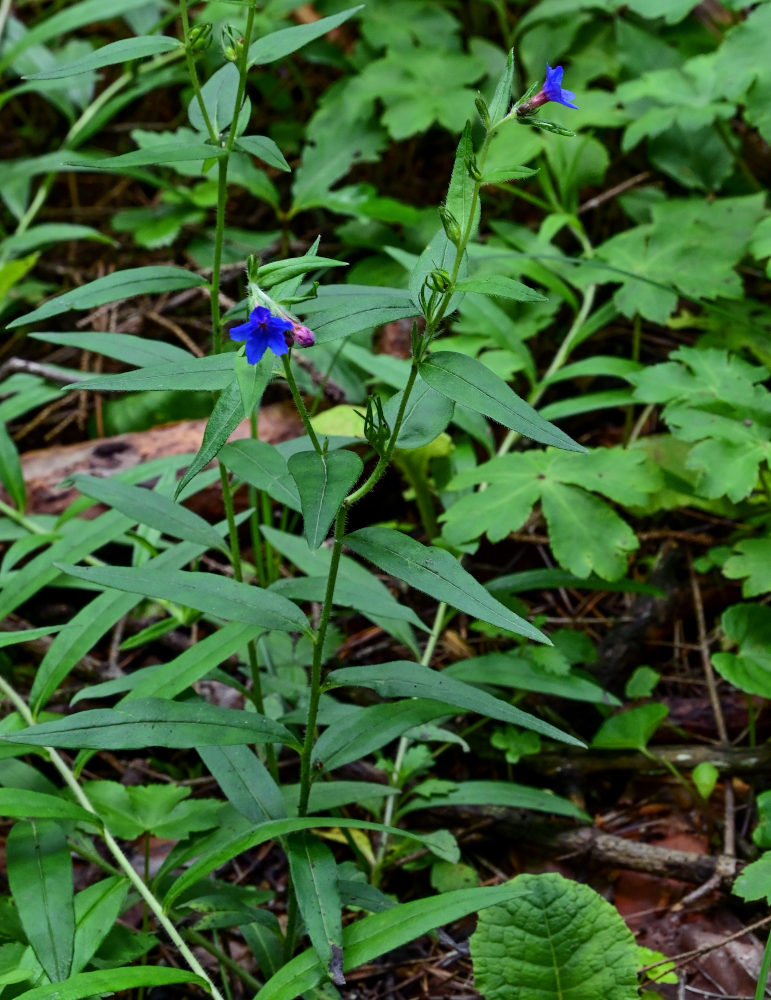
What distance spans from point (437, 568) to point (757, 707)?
4.19 feet

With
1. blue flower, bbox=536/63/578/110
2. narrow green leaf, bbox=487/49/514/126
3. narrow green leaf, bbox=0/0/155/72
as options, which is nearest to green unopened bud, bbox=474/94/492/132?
narrow green leaf, bbox=487/49/514/126

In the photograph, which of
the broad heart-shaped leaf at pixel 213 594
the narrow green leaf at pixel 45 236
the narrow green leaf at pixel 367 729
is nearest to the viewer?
the broad heart-shaped leaf at pixel 213 594

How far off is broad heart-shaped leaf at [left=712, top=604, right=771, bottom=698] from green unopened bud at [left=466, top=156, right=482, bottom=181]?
1.18 m

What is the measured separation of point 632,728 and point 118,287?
54.3 inches

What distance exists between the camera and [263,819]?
164cm

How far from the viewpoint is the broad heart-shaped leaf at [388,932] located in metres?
1.40

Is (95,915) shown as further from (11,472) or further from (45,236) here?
(45,236)

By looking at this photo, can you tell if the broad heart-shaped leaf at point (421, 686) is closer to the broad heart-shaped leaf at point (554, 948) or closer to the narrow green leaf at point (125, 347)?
the broad heart-shaped leaf at point (554, 948)

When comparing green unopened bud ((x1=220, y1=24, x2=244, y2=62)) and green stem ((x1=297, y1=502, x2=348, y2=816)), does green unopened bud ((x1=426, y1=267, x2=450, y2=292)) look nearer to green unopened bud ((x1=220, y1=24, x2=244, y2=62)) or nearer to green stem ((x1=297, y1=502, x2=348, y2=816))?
green stem ((x1=297, y1=502, x2=348, y2=816))

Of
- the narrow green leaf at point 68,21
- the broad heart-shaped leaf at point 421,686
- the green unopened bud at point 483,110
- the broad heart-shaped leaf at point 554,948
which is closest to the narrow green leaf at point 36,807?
the broad heart-shaped leaf at point 421,686

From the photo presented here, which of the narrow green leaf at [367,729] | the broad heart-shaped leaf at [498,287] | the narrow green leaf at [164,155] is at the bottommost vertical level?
the narrow green leaf at [367,729]

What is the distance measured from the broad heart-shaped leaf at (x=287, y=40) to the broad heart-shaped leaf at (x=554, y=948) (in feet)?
4.92

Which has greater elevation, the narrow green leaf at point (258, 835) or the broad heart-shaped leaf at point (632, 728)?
the narrow green leaf at point (258, 835)

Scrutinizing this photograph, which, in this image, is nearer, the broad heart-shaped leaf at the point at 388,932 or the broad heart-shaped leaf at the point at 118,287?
the broad heart-shaped leaf at the point at 388,932
